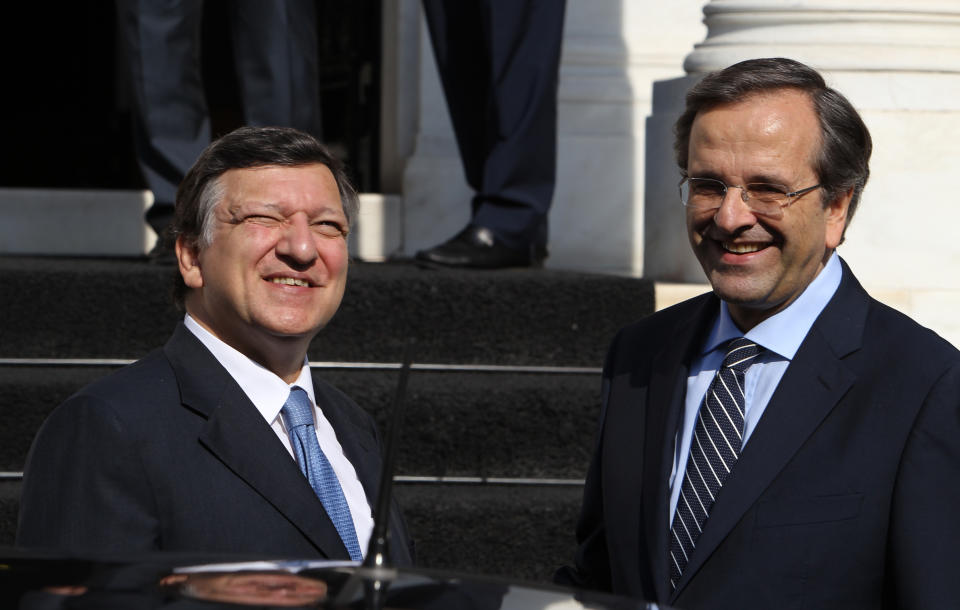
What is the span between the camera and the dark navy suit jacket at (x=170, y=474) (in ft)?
6.01

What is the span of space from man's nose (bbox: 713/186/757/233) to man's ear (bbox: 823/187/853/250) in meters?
0.13

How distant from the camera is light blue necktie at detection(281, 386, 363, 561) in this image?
6.66ft

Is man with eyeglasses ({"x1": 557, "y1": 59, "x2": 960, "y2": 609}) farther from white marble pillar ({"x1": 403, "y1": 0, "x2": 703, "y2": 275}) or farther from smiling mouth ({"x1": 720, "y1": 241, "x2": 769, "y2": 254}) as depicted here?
white marble pillar ({"x1": 403, "y1": 0, "x2": 703, "y2": 275})

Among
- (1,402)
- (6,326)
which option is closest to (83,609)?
(1,402)

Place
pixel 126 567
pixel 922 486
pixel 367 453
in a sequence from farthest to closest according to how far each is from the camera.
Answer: pixel 367 453
pixel 922 486
pixel 126 567

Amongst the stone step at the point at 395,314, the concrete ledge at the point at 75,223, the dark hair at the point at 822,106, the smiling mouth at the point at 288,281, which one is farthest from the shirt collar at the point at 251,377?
the concrete ledge at the point at 75,223

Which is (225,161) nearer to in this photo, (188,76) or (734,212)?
(734,212)

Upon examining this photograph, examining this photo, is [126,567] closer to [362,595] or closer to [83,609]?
[83,609]

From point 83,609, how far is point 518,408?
9.44 feet

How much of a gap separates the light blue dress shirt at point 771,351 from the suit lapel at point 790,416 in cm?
3

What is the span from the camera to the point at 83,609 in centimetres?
105

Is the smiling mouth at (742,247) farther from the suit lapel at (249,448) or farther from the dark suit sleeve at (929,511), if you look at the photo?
the suit lapel at (249,448)

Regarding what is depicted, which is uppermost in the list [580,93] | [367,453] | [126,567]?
[580,93]

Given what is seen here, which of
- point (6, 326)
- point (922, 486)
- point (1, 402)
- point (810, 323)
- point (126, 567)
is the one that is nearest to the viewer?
point (126, 567)
